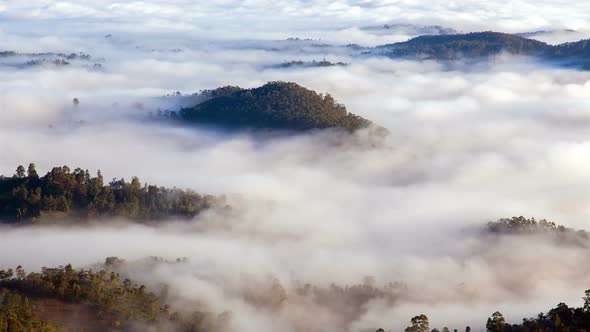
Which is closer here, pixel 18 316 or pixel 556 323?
pixel 556 323

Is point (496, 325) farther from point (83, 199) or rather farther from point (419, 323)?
point (83, 199)

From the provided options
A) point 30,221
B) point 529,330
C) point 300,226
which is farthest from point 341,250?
point 529,330

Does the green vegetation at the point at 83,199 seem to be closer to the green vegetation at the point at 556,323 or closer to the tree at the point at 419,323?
the tree at the point at 419,323

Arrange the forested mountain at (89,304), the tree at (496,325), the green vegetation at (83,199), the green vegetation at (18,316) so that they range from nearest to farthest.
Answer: the green vegetation at (18,316) < the tree at (496,325) < the forested mountain at (89,304) < the green vegetation at (83,199)

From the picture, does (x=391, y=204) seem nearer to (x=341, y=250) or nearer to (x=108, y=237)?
(x=341, y=250)

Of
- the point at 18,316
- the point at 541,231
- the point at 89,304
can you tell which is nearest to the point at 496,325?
the point at 89,304

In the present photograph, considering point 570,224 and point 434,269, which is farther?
point 570,224

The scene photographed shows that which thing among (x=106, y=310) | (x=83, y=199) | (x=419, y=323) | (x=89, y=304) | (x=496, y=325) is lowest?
(x=419, y=323)

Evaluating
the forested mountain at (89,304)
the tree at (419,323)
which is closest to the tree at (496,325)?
the tree at (419,323)

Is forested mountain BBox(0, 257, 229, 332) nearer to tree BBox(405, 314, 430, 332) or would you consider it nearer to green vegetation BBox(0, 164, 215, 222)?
tree BBox(405, 314, 430, 332)
